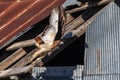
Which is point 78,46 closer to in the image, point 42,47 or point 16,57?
point 16,57

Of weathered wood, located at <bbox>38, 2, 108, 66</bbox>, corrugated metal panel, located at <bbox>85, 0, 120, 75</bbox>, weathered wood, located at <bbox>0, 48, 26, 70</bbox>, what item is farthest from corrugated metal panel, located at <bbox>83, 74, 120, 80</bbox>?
weathered wood, located at <bbox>0, 48, 26, 70</bbox>

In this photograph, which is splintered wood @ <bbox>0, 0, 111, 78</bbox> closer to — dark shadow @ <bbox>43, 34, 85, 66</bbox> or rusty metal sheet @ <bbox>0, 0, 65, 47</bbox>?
rusty metal sheet @ <bbox>0, 0, 65, 47</bbox>

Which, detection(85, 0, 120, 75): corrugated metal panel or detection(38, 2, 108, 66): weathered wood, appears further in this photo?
detection(38, 2, 108, 66): weathered wood

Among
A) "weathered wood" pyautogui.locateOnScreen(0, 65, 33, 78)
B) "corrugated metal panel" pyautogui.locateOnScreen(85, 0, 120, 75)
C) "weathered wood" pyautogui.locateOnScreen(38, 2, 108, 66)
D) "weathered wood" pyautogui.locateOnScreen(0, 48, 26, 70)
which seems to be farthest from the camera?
"weathered wood" pyautogui.locateOnScreen(0, 48, 26, 70)

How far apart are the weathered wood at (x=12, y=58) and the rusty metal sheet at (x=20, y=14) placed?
0.97 meters

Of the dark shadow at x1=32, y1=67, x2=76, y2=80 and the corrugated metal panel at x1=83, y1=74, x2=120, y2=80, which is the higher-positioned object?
the dark shadow at x1=32, y1=67, x2=76, y2=80

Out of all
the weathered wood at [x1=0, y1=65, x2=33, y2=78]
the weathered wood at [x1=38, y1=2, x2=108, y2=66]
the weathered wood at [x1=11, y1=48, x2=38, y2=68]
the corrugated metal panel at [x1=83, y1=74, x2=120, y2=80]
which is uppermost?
the weathered wood at [x1=38, y1=2, x2=108, y2=66]

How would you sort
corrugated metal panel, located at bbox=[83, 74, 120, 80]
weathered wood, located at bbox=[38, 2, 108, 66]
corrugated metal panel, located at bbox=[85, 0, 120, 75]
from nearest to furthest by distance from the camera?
corrugated metal panel, located at bbox=[83, 74, 120, 80] → corrugated metal panel, located at bbox=[85, 0, 120, 75] → weathered wood, located at bbox=[38, 2, 108, 66]

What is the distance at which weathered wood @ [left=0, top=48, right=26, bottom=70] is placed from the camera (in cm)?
844

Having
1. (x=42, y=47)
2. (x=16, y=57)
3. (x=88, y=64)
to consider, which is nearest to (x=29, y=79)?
(x=16, y=57)

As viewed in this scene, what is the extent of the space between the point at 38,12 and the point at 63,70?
3.83ft

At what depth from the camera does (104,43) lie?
26.2 feet

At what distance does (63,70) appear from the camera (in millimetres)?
8188

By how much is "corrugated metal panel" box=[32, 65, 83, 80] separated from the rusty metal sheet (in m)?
1.08
